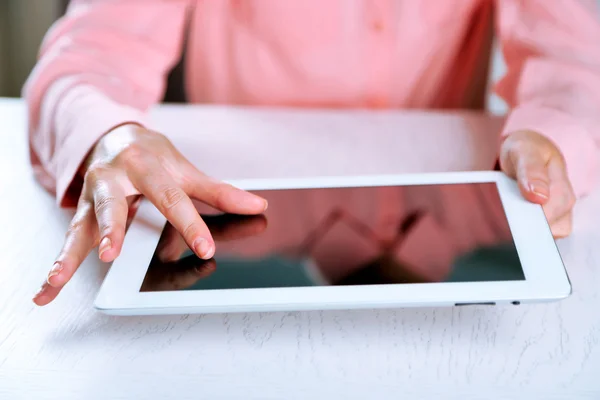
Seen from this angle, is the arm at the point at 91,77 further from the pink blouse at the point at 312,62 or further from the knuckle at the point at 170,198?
the knuckle at the point at 170,198

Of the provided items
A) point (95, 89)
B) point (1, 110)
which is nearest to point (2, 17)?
point (1, 110)

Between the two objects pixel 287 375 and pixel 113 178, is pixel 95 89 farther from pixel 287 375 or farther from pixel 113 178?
pixel 287 375

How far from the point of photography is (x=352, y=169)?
67cm

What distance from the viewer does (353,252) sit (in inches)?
18.2

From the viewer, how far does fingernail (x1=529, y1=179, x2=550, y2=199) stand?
0.49 m

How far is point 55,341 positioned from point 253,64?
2.10 ft

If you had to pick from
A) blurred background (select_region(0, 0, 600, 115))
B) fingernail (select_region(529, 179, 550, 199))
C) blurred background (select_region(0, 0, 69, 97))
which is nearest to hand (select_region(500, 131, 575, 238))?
fingernail (select_region(529, 179, 550, 199))

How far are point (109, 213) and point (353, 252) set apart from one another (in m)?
0.20

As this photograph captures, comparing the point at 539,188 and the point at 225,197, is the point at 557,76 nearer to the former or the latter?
the point at 539,188

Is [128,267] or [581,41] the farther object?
[581,41]

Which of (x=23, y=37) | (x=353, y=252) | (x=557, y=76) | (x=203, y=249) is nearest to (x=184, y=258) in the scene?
(x=203, y=249)

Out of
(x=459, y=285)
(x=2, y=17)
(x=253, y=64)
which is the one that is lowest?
(x=2, y=17)

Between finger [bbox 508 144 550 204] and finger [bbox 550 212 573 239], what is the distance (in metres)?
0.04

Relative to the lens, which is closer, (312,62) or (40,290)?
(40,290)
